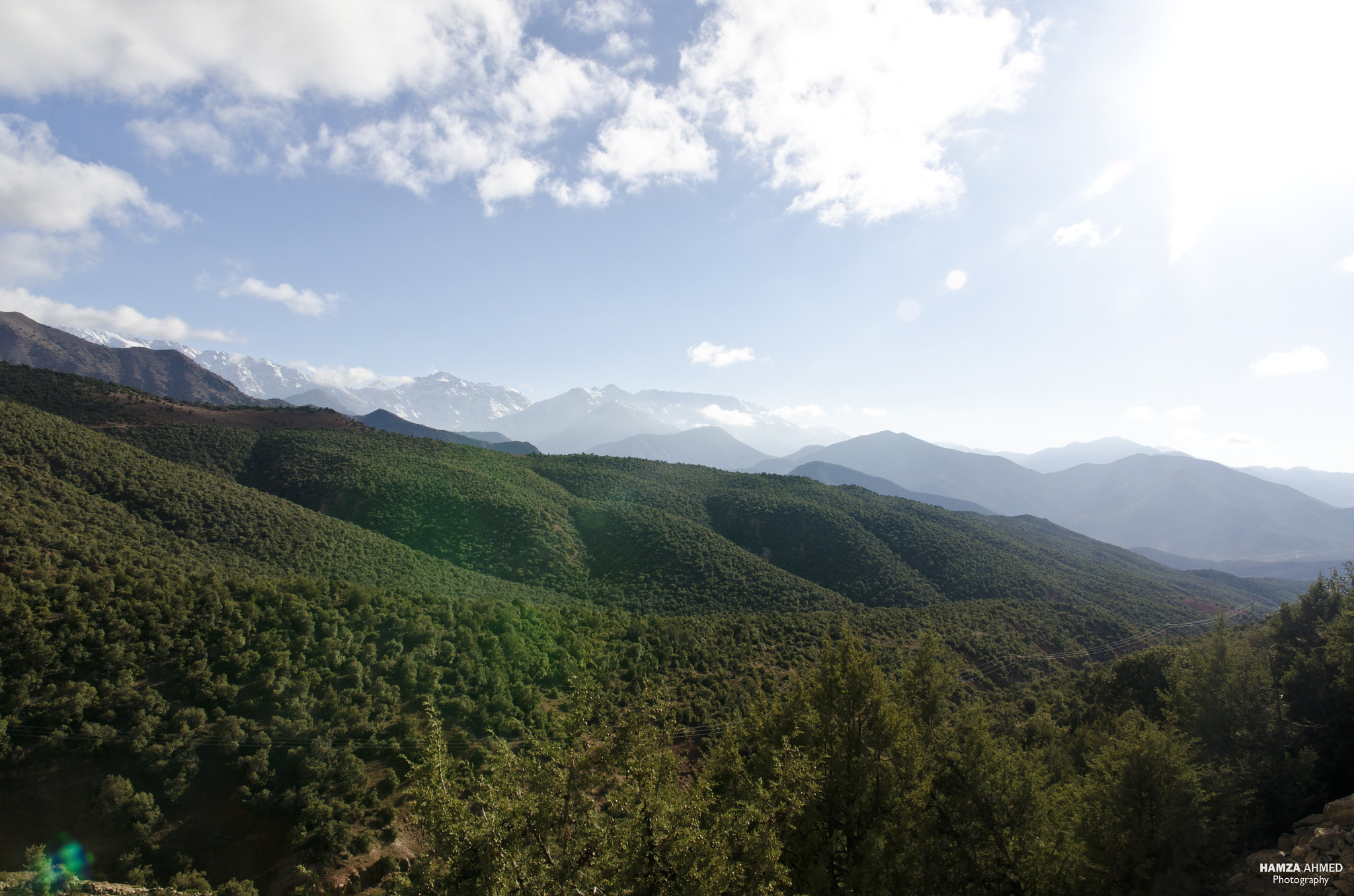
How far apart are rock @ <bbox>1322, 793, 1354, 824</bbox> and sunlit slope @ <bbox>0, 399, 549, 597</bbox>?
52.8 metres

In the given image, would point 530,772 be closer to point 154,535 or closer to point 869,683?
point 869,683

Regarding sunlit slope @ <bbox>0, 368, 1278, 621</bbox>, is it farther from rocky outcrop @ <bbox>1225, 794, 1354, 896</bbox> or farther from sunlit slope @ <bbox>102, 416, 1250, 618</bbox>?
rocky outcrop @ <bbox>1225, 794, 1354, 896</bbox>

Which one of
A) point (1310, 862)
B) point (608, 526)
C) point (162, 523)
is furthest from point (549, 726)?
point (608, 526)

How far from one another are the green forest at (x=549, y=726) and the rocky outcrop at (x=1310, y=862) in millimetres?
1155

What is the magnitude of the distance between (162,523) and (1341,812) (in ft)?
237

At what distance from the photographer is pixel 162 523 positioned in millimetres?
43250

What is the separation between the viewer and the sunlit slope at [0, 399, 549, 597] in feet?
112

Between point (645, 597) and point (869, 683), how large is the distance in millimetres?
42244

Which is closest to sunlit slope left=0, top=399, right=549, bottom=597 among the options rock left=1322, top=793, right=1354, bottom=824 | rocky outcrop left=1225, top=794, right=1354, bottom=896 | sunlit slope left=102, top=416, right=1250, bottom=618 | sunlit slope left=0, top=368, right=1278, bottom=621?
sunlit slope left=0, top=368, right=1278, bottom=621

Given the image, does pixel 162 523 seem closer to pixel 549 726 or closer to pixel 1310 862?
pixel 549 726

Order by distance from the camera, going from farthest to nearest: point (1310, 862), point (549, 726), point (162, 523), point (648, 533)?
point (648, 533), point (162, 523), point (549, 726), point (1310, 862)

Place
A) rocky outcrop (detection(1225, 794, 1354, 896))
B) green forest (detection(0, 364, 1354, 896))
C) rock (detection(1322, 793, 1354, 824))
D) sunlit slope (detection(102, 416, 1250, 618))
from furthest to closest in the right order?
1. sunlit slope (detection(102, 416, 1250, 618))
2. green forest (detection(0, 364, 1354, 896))
3. rock (detection(1322, 793, 1354, 824))
4. rocky outcrop (detection(1225, 794, 1354, 896))

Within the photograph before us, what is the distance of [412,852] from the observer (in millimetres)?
21328

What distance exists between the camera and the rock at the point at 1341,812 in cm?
1279
